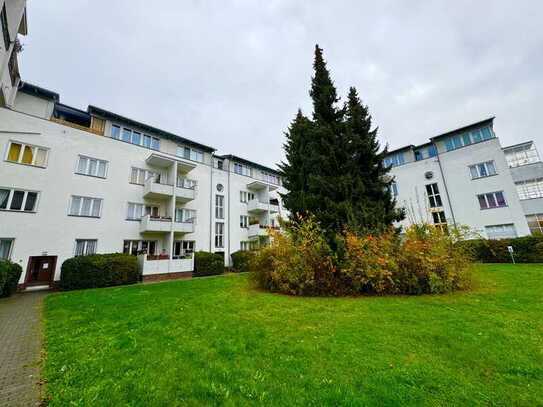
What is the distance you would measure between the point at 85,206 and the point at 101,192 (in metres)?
1.53

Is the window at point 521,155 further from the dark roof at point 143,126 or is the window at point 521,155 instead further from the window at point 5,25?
the window at point 5,25

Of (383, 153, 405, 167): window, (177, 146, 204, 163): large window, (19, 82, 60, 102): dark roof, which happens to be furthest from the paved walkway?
(383, 153, 405, 167): window

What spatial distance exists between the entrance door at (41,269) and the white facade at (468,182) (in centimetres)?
2797

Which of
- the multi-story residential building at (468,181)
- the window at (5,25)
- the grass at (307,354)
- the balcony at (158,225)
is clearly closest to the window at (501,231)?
the multi-story residential building at (468,181)

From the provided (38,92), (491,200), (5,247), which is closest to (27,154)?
(38,92)

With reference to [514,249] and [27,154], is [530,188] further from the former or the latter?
[27,154]

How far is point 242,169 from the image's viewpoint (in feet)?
99.4

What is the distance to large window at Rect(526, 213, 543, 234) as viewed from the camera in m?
20.3

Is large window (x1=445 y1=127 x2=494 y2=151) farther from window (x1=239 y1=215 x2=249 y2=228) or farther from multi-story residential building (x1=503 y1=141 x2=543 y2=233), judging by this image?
window (x1=239 y1=215 x2=249 y2=228)

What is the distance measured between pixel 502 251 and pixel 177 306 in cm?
2451

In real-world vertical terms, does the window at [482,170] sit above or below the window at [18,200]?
above

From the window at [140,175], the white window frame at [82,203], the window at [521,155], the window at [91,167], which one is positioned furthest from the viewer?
the window at [521,155]

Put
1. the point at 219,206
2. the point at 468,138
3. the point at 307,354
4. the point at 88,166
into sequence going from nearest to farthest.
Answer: the point at 307,354, the point at 88,166, the point at 468,138, the point at 219,206

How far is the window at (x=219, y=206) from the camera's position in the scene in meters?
26.5
